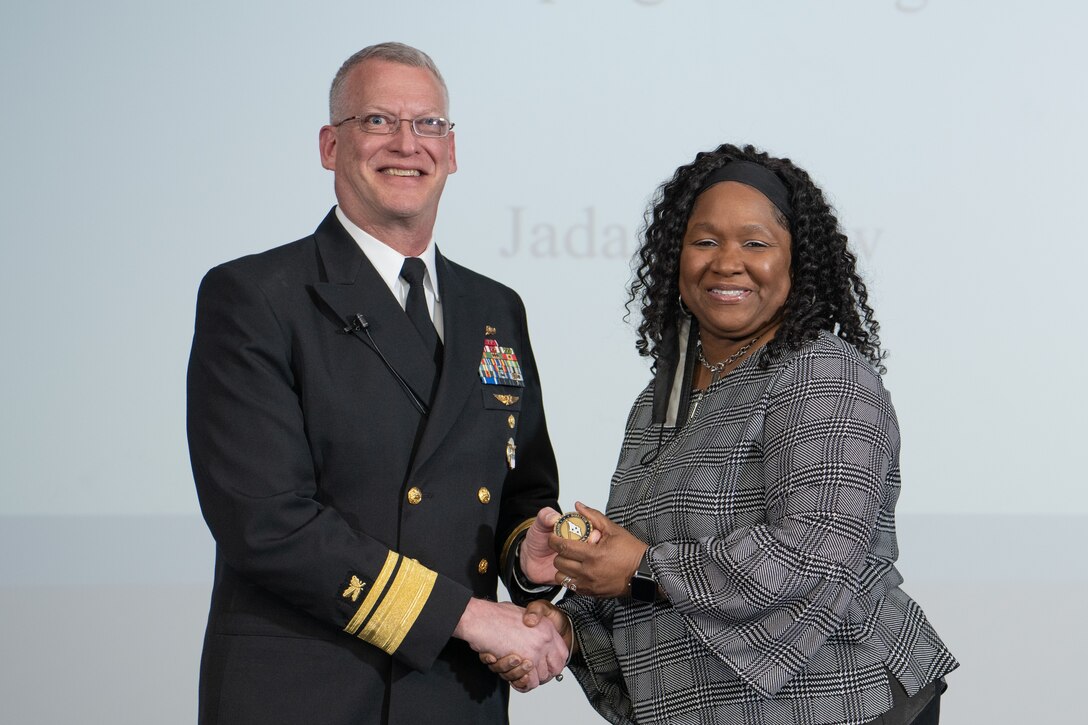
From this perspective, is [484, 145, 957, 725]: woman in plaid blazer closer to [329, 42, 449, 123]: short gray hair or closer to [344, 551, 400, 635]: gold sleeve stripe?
[344, 551, 400, 635]: gold sleeve stripe

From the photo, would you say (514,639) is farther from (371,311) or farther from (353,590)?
(371,311)

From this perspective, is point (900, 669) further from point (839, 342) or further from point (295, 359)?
point (295, 359)

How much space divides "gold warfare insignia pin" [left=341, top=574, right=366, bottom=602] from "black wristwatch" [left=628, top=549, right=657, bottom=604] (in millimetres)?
429

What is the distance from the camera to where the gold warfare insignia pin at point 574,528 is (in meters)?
2.00

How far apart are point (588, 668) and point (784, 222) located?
2.83 ft

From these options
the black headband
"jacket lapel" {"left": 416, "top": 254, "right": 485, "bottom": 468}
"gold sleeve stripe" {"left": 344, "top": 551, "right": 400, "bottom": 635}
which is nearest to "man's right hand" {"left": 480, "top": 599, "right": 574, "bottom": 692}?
"gold sleeve stripe" {"left": 344, "top": 551, "right": 400, "bottom": 635}

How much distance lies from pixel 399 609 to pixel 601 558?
0.33 m

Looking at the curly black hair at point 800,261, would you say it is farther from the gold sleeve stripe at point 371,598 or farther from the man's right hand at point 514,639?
the gold sleeve stripe at point 371,598

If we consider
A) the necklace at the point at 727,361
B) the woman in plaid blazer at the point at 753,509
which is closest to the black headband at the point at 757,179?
the woman in plaid blazer at the point at 753,509

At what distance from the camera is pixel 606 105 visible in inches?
148

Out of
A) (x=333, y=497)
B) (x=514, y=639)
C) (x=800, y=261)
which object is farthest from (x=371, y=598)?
(x=800, y=261)

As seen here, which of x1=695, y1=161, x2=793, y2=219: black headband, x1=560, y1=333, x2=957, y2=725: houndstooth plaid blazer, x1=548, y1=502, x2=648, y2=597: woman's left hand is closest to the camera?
x1=560, y1=333, x2=957, y2=725: houndstooth plaid blazer

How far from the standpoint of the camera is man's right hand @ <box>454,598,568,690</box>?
1993 mm

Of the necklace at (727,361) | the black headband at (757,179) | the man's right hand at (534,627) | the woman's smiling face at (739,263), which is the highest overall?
the black headband at (757,179)
